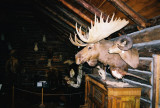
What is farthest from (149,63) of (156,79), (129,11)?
(129,11)

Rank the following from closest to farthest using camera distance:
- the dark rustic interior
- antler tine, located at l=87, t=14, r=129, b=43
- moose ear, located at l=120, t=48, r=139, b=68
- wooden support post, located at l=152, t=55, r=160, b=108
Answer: wooden support post, located at l=152, t=55, r=160, b=108, antler tine, located at l=87, t=14, r=129, b=43, moose ear, located at l=120, t=48, r=139, b=68, the dark rustic interior

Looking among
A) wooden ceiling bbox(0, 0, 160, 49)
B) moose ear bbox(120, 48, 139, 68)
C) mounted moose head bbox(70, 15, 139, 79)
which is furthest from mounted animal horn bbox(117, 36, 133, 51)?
wooden ceiling bbox(0, 0, 160, 49)

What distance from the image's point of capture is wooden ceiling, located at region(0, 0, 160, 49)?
1843mm

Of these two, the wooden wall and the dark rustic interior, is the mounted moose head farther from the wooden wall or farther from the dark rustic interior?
the dark rustic interior

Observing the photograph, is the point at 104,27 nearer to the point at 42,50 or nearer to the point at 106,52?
the point at 106,52

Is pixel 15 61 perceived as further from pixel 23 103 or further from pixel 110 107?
pixel 110 107

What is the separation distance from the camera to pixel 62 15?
443 centimetres

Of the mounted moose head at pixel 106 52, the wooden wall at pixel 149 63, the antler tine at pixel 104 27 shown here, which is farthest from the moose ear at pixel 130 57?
the antler tine at pixel 104 27

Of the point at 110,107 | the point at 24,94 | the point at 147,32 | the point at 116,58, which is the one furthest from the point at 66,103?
the point at 147,32

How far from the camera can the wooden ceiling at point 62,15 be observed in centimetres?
184

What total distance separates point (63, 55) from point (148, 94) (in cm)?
828

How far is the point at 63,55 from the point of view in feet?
31.7

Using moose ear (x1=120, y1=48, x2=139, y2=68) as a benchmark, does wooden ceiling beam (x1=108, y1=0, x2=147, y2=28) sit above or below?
above

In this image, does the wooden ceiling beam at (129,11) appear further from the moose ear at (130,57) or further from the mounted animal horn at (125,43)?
the moose ear at (130,57)
